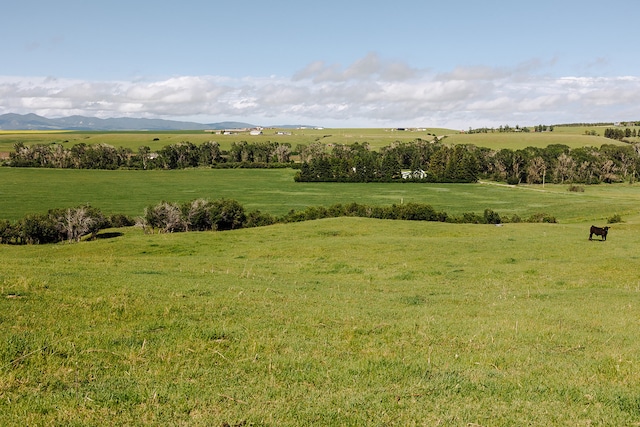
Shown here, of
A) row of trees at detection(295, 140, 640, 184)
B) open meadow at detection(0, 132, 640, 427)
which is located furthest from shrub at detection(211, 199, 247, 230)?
row of trees at detection(295, 140, 640, 184)

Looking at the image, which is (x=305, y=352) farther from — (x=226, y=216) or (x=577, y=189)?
(x=577, y=189)

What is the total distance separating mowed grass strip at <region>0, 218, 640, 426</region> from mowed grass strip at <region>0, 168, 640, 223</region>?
8287 cm

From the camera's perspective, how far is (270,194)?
146 m

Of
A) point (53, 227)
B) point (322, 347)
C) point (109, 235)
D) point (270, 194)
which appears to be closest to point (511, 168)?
point (270, 194)

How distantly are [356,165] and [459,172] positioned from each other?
4014cm

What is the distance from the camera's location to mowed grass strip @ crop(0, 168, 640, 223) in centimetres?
11181

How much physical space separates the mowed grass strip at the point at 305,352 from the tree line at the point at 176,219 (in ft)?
191

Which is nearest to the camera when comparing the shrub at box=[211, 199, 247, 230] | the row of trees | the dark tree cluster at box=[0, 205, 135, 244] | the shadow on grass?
the dark tree cluster at box=[0, 205, 135, 244]

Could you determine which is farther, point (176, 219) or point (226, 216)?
point (226, 216)

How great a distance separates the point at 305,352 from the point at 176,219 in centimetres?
7379

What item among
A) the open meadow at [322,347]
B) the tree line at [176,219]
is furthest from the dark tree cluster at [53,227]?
the open meadow at [322,347]

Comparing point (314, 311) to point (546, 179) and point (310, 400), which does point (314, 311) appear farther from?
point (546, 179)

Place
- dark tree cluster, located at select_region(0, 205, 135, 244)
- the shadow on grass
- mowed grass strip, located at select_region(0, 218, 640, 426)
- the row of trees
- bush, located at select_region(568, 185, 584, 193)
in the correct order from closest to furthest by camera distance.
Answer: mowed grass strip, located at select_region(0, 218, 640, 426), dark tree cluster, located at select_region(0, 205, 135, 244), the shadow on grass, bush, located at select_region(568, 185, 584, 193), the row of trees

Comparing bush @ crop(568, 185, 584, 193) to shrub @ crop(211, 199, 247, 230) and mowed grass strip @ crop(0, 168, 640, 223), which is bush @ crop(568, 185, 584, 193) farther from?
shrub @ crop(211, 199, 247, 230)
